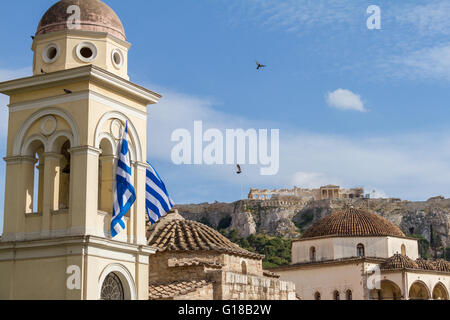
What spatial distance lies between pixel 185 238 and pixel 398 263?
17.3 m

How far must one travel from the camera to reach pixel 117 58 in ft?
62.7

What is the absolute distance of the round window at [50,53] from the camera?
18.6 m

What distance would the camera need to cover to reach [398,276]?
39.4 metres

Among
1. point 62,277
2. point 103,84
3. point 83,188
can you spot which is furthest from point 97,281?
point 103,84

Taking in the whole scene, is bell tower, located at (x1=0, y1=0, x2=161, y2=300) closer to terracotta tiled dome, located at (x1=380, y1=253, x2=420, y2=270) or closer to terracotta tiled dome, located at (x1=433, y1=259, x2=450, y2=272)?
terracotta tiled dome, located at (x1=380, y1=253, x2=420, y2=270)

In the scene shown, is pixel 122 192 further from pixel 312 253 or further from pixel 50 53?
pixel 312 253

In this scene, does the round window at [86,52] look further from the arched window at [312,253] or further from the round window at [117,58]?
the arched window at [312,253]

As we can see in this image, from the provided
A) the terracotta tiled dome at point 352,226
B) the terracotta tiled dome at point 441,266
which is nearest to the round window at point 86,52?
the terracotta tiled dome at point 352,226

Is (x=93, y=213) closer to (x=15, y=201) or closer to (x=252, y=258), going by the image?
(x=15, y=201)

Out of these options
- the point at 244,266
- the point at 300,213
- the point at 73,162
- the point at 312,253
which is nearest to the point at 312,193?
the point at 300,213

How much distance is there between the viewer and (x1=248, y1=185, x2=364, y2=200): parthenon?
537 feet

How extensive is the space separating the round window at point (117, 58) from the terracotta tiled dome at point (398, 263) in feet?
81.1

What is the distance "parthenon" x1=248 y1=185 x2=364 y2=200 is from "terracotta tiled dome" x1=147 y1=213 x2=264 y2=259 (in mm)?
135222

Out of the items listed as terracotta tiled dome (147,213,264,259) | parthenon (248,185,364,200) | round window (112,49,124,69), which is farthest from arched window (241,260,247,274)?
parthenon (248,185,364,200)
